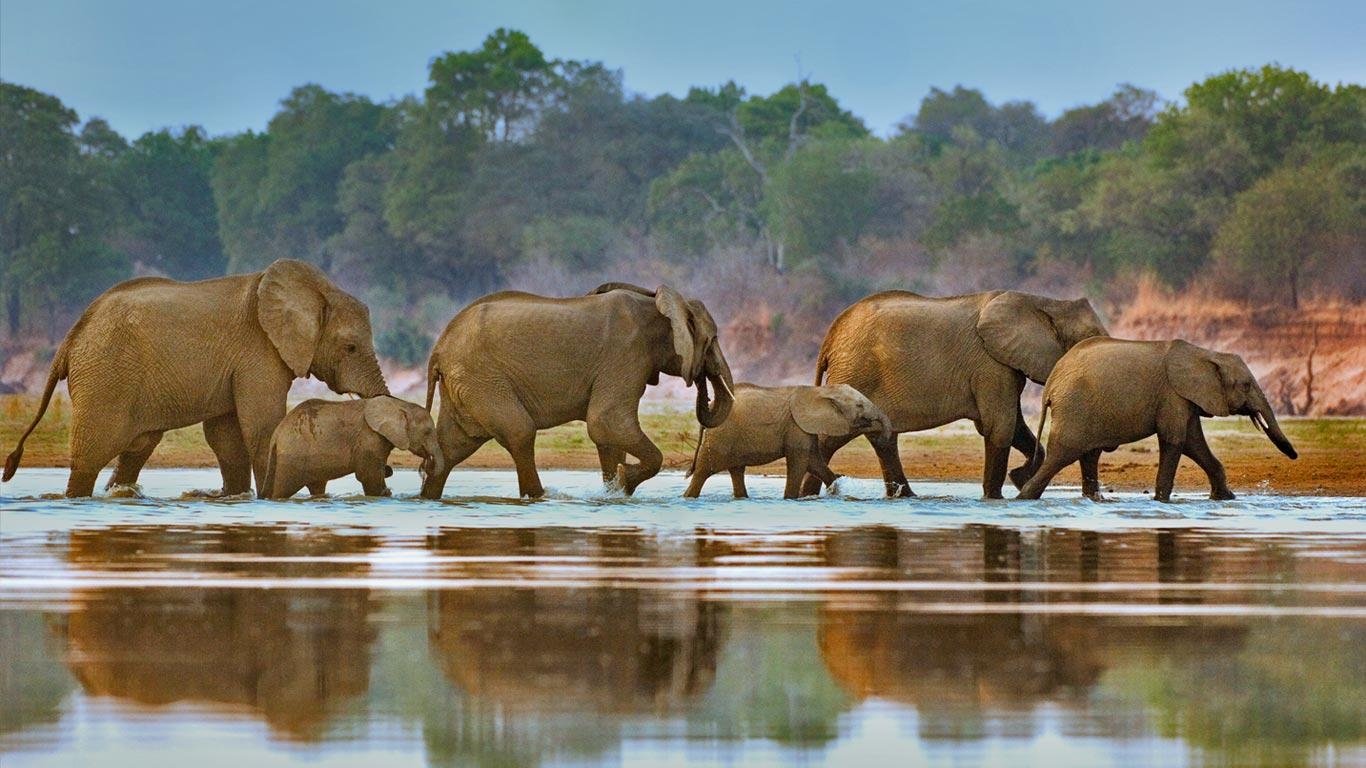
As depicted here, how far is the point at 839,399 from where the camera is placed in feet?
51.4

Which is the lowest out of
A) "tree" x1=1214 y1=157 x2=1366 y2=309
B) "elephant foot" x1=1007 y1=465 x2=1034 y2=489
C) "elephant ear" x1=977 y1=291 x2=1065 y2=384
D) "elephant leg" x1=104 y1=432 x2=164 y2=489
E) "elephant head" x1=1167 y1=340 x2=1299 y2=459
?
"elephant foot" x1=1007 y1=465 x2=1034 y2=489

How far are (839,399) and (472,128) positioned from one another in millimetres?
50481

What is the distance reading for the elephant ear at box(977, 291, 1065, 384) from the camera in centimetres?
1652

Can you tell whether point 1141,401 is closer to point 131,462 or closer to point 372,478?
point 372,478

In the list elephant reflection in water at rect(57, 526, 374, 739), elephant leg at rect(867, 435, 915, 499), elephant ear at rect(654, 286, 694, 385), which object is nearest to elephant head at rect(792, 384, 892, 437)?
elephant leg at rect(867, 435, 915, 499)

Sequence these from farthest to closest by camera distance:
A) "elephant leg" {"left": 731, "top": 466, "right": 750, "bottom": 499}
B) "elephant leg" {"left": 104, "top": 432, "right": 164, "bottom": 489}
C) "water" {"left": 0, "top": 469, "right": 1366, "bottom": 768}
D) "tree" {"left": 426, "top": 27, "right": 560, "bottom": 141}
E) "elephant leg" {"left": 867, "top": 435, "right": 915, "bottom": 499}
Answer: "tree" {"left": 426, "top": 27, "right": 560, "bottom": 141} < "elephant leg" {"left": 867, "top": 435, "right": 915, "bottom": 499} < "elephant leg" {"left": 731, "top": 466, "right": 750, "bottom": 499} < "elephant leg" {"left": 104, "top": 432, "right": 164, "bottom": 489} < "water" {"left": 0, "top": 469, "right": 1366, "bottom": 768}

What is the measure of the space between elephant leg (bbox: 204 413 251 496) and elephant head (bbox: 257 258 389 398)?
667 mm

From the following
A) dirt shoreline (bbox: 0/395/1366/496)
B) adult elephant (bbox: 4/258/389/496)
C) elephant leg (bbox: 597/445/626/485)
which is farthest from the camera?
dirt shoreline (bbox: 0/395/1366/496)

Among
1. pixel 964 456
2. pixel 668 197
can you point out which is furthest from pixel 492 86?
pixel 964 456

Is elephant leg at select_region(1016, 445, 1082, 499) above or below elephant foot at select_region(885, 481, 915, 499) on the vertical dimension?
above

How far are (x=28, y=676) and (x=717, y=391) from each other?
30.2 feet

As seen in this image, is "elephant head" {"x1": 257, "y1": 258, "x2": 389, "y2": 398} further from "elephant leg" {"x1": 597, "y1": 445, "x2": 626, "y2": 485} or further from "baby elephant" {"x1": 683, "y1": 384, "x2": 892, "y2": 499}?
"baby elephant" {"x1": 683, "y1": 384, "x2": 892, "y2": 499}

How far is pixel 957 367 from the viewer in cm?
1661

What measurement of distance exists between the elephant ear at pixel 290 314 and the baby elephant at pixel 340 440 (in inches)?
14.4
